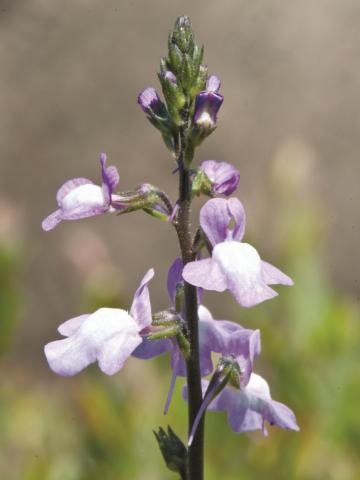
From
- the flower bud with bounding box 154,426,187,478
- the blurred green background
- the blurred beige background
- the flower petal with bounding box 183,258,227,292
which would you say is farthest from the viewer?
the blurred beige background

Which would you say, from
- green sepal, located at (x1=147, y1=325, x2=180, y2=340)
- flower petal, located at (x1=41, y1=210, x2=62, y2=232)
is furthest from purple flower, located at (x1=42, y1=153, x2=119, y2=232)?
green sepal, located at (x1=147, y1=325, x2=180, y2=340)

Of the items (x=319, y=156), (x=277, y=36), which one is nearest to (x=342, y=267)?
(x=319, y=156)

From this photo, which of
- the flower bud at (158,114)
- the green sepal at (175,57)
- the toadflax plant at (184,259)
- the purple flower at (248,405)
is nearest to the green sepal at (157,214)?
the toadflax plant at (184,259)

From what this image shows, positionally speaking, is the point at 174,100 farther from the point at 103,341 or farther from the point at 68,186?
the point at 103,341

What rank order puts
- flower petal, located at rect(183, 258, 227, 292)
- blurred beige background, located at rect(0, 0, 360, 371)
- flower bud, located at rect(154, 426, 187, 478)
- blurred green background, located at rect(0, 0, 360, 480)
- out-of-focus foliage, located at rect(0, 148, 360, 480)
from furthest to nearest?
blurred beige background, located at rect(0, 0, 360, 371) → blurred green background, located at rect(0, 0, 360, 480) → out-of-focus foliage, located at rect(0, 148, 360, 480) → flower bud, located at rect(154, 426, 187, 478) → flower petal, located at rect(183, 258, 227, 292)

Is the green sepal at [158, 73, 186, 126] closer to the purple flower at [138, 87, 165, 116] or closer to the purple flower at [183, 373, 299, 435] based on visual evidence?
the purple flower at [138, 87, 165, 116]

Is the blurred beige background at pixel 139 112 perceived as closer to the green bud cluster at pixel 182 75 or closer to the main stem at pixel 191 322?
the main stem at pixel 191 322

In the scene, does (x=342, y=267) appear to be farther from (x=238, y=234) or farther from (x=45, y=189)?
(x=238, y=234)
